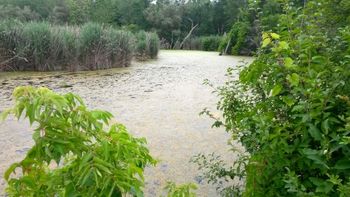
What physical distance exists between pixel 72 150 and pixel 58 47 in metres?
6.07

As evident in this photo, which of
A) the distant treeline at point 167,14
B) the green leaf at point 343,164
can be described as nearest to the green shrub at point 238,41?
the distant treeline at point 167,14

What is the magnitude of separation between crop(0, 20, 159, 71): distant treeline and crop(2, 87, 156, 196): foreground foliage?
18.9ft

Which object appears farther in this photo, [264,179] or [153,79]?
[153,79]

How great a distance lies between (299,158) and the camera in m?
0.90

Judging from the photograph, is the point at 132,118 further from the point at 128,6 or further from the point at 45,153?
the point at 128,6

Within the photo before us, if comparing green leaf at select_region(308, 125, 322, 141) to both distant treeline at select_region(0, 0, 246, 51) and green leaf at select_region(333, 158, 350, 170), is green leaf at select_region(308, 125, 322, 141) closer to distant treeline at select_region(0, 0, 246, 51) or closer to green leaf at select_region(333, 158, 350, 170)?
green leaf at select_region(333, 158, 350, 170)

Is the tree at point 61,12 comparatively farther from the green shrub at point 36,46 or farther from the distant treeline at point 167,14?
the green shrub at point 36,46

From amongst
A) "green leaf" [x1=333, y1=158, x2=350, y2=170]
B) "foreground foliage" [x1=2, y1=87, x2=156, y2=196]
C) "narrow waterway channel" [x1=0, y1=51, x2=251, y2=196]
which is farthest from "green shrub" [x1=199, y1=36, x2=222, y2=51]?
"foreground foliage" [x1=2, y1=87, x2=156, y2=196]

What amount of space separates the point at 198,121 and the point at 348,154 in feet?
7.73

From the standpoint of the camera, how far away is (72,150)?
0.64 m

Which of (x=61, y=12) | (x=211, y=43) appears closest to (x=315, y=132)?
(x=211, y=43)

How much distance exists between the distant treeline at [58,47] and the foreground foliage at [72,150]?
5774 mm

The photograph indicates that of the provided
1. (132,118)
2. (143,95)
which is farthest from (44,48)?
(132,118)

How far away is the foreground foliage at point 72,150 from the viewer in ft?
1.96
